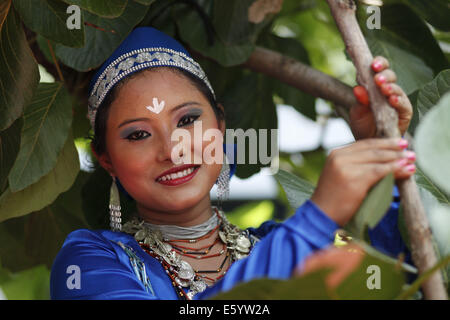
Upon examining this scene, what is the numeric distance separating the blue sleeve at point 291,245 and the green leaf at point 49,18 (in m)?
0.51

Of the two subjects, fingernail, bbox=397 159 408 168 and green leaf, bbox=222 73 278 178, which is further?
green leaf, bbox=222 73 278 178

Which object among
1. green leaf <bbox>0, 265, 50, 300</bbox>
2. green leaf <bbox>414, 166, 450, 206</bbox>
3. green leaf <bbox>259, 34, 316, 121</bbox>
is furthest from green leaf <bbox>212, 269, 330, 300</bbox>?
green leaf <bbox>0, 265, 50, 300</bbox>

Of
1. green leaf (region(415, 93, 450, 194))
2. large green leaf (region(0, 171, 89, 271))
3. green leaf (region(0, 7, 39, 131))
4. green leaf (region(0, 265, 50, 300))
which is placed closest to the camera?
green leaf (region(415, 93, 450, 194))

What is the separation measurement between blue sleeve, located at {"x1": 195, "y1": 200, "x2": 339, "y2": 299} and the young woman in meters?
0.04

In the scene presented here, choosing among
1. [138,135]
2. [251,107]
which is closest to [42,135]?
[138,135]

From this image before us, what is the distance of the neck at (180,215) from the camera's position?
1.26m

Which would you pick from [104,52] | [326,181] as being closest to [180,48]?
[104,52]

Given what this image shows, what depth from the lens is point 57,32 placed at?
105 centimetres

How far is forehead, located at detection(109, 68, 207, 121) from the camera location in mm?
1179

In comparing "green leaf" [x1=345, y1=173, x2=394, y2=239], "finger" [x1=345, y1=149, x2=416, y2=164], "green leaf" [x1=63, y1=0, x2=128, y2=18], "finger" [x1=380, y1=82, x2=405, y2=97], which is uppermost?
"green leaf" [x1=63, y1=0, x2=128, y2=18]

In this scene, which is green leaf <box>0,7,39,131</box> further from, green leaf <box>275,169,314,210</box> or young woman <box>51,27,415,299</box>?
green leaf <box>275,169,314,210</box>

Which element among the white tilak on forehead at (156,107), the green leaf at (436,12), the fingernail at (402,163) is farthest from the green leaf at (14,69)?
the green leaf at (436,12)

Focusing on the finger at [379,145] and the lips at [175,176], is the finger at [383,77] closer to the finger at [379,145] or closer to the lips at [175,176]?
the finger at [379,145]

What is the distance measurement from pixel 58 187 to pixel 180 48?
16.1 inches
